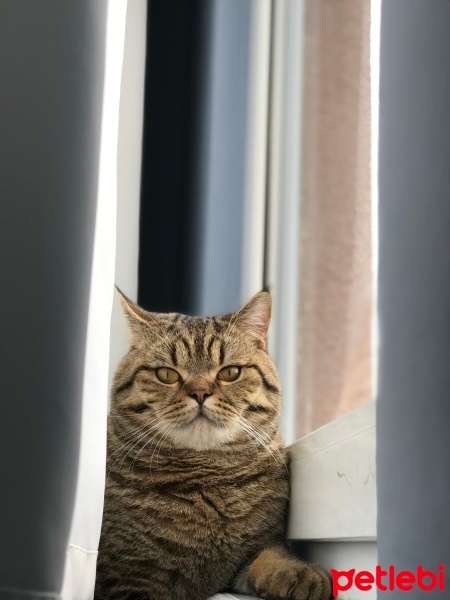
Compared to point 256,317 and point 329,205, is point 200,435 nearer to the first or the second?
point 256,317

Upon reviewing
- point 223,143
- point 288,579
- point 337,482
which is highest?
point 223,143

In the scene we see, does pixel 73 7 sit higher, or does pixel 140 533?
pixel 73 7

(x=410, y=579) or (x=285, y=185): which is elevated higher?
(x=285, y=185)

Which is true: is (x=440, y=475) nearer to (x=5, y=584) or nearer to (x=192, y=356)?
(x=5, y=584)

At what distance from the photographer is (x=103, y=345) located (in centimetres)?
88

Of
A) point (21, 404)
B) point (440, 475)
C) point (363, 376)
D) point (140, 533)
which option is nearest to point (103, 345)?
point (21, 404)

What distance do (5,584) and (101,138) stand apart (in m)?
0.52

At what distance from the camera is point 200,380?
48.6 inches

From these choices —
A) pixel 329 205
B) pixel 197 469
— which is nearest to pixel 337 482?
pixel 197 469

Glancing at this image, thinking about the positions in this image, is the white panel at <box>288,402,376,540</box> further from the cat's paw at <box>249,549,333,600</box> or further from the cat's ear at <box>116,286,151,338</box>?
the cat's ear at <box>116,286,151,338</box>

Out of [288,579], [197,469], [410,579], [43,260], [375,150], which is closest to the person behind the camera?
[410,579]

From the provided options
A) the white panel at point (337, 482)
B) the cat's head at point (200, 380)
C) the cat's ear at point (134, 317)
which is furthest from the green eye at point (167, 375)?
the white panel at point (337, 482)

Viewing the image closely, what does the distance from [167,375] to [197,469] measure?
0.18m

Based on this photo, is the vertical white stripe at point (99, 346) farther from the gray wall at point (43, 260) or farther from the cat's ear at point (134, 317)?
the cat's ear at point (134, 317)
